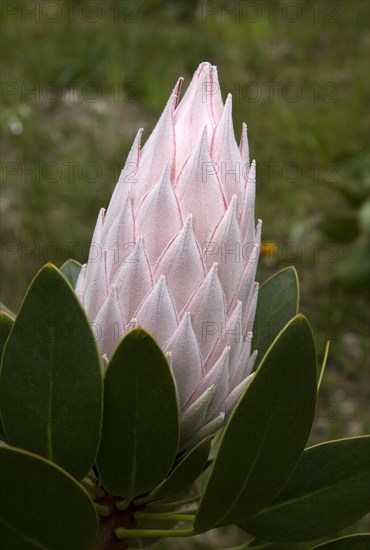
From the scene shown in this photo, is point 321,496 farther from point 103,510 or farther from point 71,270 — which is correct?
point 71,270

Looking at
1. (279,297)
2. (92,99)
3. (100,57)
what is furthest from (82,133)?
(279,297)

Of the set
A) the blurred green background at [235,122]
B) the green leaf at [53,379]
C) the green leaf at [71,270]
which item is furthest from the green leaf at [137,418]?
the blurred green background at [235,122]

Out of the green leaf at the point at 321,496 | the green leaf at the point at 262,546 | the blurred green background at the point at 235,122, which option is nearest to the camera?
the green leaf at the point at 321,496

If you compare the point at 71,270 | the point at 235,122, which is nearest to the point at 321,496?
the point at 71,270

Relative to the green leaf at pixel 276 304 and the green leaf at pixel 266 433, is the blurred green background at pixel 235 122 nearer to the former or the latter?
the green leaf at pixel 276 304

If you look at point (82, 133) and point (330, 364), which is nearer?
point (330, 364)

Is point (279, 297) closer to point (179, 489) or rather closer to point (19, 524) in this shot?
point (179, 489)
